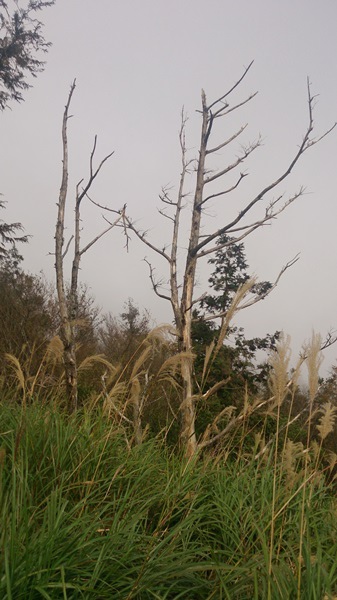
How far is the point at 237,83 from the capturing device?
974 centimetres

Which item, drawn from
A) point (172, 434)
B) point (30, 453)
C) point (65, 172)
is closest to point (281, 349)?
point (30, 453)

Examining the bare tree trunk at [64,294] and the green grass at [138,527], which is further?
the bare tree trunk at [64,294]

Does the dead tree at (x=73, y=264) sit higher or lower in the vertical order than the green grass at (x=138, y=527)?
higher

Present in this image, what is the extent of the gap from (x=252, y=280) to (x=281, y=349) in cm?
122

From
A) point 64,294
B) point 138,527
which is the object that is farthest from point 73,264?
point 138,527

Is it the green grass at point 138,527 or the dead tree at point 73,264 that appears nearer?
the green grass at point 138,527

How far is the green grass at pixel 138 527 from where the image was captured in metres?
2.26

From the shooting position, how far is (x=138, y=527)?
9.66 ft

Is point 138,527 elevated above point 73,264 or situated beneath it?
situated beneath

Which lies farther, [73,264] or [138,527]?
[73,264]

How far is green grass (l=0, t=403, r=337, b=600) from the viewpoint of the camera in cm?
226

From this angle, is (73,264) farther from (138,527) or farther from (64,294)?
(138,527)

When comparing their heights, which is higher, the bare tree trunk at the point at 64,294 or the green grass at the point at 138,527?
the bare tree trunk at the point at 64,294

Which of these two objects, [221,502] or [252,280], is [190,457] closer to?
[221,502]
